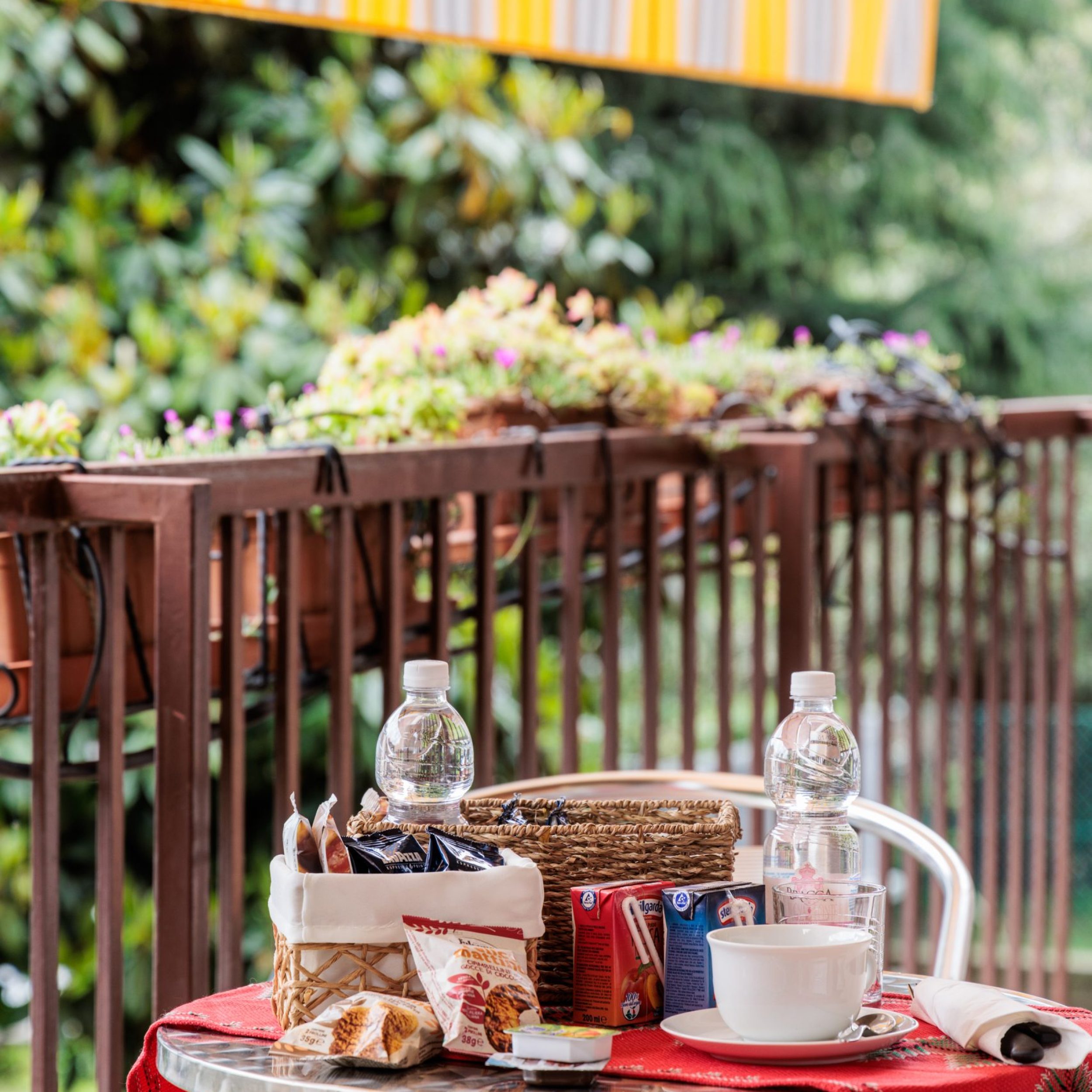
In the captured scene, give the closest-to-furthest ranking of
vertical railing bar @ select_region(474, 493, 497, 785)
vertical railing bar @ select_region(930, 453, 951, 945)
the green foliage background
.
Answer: vertical railing bar @ select_region(474, 493, 497, 785)
vertical railing bar @ select_region(930, 453, 951, 945)
the green foliage background

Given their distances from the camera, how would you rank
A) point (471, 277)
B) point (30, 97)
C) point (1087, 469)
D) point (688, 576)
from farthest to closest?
point (1087, 469)
point (471, 277)
point (30, 97)
point (688, 576)

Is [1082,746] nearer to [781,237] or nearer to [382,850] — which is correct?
[781,237]

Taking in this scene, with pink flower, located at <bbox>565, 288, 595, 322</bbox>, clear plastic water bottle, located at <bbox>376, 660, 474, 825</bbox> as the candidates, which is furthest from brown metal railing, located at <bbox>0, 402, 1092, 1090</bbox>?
clear plastic water bottle, located at <bbox>376, 660, 474, 825</bbox>

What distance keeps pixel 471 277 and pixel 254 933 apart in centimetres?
255

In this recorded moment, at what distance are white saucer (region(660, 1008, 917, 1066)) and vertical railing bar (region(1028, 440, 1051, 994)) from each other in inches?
88.2

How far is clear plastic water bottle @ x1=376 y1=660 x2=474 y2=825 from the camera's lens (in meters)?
1.13

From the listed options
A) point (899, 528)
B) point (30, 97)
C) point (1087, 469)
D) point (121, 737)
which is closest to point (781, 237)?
point (899, 528)

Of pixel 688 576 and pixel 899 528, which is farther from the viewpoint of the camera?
pixel 899 528

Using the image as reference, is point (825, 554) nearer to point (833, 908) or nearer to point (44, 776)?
point (44, 776)

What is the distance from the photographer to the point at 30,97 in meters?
4.44

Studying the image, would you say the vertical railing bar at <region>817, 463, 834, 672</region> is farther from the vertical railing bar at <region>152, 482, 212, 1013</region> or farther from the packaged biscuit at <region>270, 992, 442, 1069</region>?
the packaged biscuit at <region>270, 992, 442, 1069</region>

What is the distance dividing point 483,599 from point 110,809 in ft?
2.11

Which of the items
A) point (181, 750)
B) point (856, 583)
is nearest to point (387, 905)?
point (181, 750)

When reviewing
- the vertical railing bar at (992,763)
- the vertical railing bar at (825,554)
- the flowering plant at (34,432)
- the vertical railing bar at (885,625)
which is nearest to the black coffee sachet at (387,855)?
the flowering plant at (34,432)
